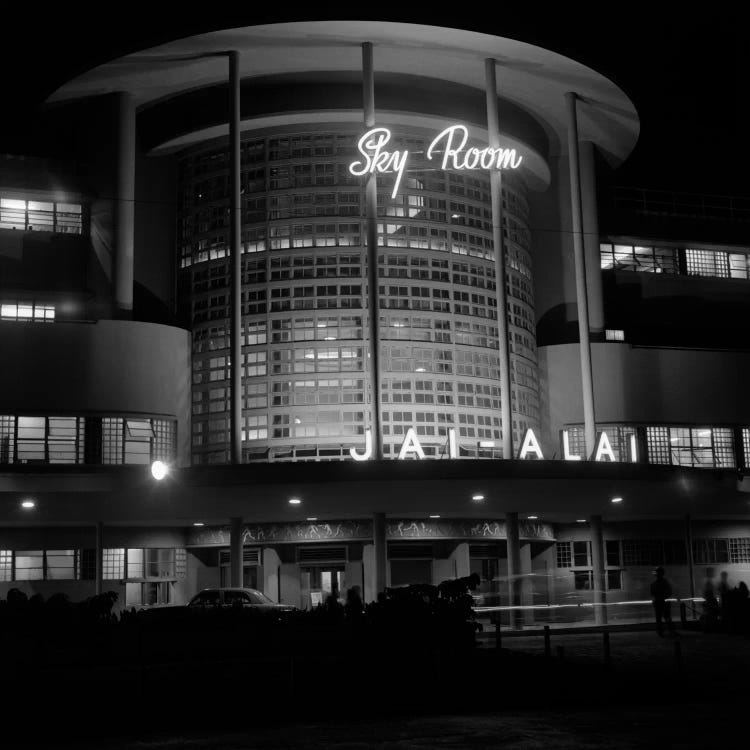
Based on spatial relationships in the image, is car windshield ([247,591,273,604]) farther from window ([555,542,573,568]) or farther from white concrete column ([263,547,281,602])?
window ([555,542,573,568])

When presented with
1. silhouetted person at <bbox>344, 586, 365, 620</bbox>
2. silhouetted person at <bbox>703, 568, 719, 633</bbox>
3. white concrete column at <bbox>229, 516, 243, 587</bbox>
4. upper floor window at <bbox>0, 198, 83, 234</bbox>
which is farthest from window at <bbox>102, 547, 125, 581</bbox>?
silhouetted person at <bbox>703, 568, 719, 633</bbox>

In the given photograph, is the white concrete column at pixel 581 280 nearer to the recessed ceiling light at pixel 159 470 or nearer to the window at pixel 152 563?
the window at pixel 152 563

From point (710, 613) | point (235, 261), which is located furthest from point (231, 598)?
point (710, 613)

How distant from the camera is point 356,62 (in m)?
42.8

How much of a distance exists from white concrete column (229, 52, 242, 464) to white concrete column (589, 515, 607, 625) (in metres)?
12.5

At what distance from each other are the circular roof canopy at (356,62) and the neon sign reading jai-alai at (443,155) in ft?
9.72

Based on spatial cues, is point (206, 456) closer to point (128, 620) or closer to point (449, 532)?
point (449, 532)

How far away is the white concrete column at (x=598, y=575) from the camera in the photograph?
3666cm

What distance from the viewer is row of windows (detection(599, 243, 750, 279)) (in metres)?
51.9

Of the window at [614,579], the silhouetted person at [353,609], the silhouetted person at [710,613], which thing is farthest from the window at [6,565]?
the silhouetted person at [710,613]

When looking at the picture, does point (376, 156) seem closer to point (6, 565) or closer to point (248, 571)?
point (248, 571)

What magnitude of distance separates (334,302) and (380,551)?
984 cm

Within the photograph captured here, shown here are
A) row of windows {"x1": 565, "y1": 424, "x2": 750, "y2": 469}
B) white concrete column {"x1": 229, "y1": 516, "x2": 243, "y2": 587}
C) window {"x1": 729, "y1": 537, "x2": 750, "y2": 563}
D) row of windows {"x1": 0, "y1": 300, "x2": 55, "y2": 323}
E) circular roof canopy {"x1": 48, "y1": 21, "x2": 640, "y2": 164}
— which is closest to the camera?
white concrete column {"x1": 229, "y1": 516, "x2": 243, "y2": 587}

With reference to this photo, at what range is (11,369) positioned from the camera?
41.6m
